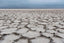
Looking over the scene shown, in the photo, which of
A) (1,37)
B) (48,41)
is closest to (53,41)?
(48,41)

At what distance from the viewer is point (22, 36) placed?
3.92ft

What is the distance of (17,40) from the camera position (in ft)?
3.58

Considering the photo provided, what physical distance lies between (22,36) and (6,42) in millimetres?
200

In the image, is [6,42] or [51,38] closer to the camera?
[6,42]

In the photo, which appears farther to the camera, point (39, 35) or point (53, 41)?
point (39, 35)

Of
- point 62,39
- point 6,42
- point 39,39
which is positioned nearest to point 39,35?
point 39,39

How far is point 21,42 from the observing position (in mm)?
1053

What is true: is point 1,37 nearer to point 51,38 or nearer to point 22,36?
point 22,36

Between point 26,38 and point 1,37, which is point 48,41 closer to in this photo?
point 26,38

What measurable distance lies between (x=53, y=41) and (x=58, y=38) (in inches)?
4.1

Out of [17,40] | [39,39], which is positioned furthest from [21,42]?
[39,39]

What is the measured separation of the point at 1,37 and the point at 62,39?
56 cm

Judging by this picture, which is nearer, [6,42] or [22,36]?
[6,42]

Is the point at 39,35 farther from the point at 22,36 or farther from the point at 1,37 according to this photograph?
the point at 1,37
